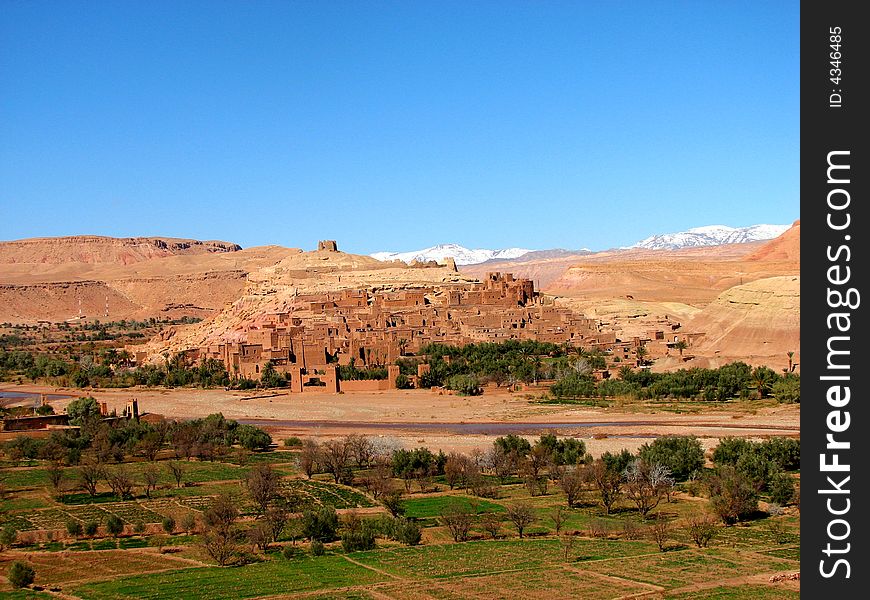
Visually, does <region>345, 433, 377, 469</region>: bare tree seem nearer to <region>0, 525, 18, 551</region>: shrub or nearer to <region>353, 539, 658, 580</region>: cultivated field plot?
<region>353, 539, 658, 580</region>: cultivated field plot

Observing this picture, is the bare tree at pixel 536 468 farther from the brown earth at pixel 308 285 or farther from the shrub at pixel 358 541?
the brown earth at pixel 308 285

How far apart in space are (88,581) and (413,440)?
736 inches

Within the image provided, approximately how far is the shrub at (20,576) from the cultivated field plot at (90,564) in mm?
276

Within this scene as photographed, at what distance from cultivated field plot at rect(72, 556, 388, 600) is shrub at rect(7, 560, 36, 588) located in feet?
3.20

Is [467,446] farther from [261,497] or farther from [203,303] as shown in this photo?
[203,303]

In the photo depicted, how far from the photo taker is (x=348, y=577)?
19344mm

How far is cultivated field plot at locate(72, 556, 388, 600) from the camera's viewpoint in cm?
1825

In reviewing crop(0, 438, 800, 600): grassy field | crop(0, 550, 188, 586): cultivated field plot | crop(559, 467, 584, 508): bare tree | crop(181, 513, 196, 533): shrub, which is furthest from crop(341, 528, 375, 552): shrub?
crop(559, 467, 584, 508): bare tree

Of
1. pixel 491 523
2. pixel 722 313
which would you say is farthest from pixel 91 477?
pixel 722 313

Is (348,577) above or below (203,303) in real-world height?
below

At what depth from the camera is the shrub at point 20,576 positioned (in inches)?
744

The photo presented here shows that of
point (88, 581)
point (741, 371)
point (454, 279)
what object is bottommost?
point (88, 581)

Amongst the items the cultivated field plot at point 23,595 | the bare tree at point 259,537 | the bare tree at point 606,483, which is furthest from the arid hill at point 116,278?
the cultivated field plot at point 23,595
